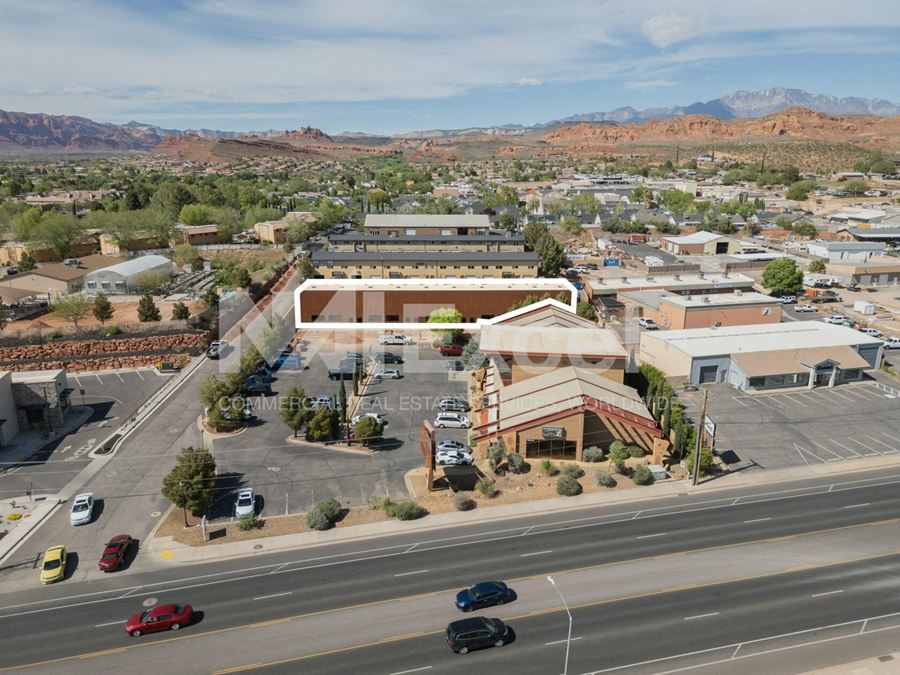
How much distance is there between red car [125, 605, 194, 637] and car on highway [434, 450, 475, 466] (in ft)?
57.1

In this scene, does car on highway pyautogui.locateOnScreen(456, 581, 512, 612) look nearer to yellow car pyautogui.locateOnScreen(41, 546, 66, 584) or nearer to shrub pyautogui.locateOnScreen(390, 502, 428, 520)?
shrub pyautogui.locateOnScreen(390, 502, 428, 520)

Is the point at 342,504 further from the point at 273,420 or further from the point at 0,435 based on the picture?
the point at 0,435

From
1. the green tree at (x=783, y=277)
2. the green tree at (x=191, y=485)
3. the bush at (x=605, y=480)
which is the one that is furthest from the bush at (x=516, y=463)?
the green tree at (x=783, y=277)

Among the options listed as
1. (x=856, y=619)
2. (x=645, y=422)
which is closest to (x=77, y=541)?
(x=645, y=422)

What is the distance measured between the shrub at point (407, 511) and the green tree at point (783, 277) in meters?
66.9

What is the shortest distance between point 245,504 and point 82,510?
9234 mm

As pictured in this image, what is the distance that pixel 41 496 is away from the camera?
35.2 meters

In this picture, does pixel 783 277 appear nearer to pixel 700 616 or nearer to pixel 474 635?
pixel 700 616

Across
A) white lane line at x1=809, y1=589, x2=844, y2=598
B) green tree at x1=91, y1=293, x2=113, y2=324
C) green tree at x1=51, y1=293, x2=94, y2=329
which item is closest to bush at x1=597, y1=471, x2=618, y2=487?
white lane line at x1=809, y1=589, x2=844, y2=598

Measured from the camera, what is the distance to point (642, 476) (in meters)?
35.8

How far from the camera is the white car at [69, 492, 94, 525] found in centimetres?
3228

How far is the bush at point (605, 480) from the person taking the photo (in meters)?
35.7

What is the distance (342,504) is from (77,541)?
47.0 ft

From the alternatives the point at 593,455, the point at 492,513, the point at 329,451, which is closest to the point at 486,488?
the point at 492,513
